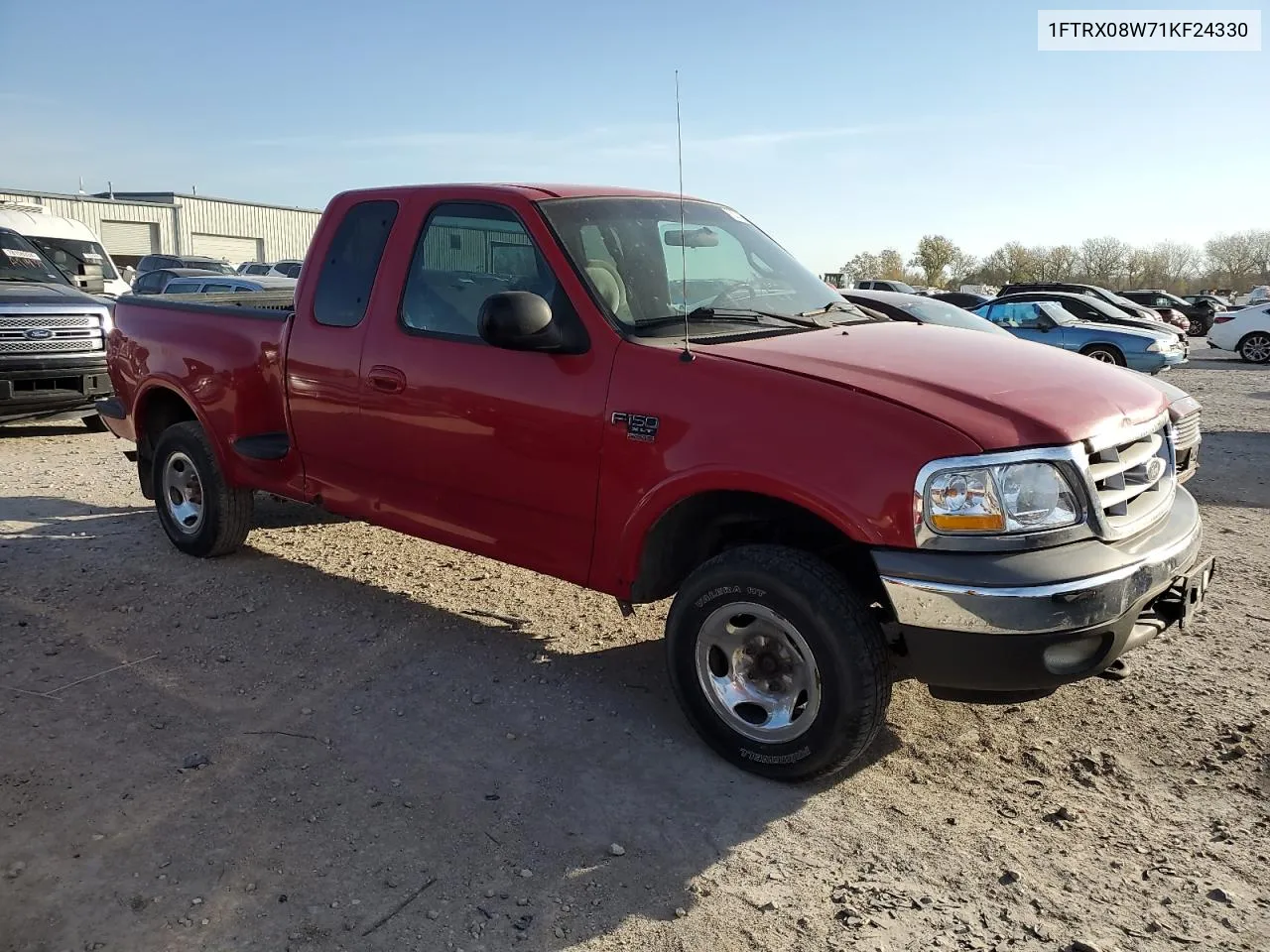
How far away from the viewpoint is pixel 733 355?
11.6 ft

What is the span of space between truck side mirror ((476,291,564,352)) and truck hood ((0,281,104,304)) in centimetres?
766

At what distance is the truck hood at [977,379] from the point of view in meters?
3.08

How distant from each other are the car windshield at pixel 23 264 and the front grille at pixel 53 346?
4.79 feet

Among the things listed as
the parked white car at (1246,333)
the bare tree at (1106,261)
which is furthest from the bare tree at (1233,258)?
the parked white car at (1246,333)

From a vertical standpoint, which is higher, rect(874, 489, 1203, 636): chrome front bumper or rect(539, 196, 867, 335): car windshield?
rect(539, 196, 867, 335): car windshield

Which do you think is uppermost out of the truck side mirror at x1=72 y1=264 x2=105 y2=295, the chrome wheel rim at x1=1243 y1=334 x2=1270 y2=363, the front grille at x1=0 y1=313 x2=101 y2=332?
the truck side mirror at x1=72 y1=264 x2=105 y2=295

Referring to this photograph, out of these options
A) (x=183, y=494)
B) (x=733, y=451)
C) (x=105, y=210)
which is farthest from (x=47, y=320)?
(x=105, y=210)

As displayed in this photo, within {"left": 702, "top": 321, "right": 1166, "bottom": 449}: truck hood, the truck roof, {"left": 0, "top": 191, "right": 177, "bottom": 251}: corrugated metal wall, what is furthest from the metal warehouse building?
{"left": 702, "top": 321, "right": 1166, "bottom": 449}: truck hood

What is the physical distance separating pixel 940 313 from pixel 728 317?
772 cm

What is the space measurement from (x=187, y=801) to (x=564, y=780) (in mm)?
1259

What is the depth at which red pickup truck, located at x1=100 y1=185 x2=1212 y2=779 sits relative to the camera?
3033 millimetres

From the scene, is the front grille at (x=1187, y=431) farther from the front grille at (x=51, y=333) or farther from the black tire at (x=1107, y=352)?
the black tire at (x=1107, y=352)

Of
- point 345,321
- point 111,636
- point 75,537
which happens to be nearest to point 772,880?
point 345,321

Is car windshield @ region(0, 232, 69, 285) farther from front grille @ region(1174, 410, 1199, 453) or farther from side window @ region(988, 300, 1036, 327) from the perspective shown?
side window @ region(988, 300, 1036, 327)
